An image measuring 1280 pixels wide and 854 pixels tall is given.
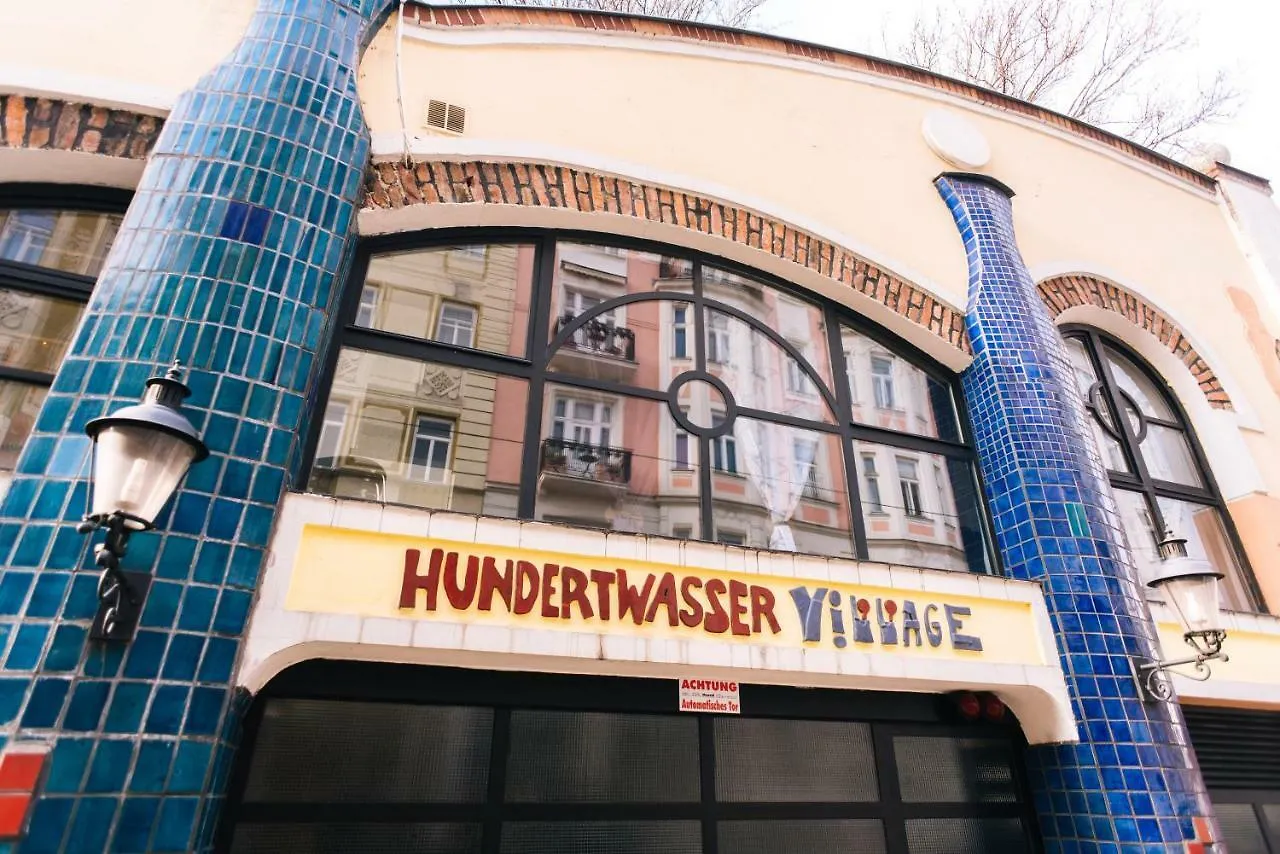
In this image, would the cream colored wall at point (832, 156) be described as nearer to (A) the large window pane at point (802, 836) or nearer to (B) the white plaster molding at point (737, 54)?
(B) the white plaster molding at point (737, 54)

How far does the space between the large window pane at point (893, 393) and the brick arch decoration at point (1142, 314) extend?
193 cm

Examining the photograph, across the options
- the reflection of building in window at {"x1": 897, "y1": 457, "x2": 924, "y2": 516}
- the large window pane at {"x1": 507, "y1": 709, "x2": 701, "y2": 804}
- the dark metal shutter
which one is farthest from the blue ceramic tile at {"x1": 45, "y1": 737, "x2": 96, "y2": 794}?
the dark metal shutter

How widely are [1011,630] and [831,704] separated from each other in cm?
130

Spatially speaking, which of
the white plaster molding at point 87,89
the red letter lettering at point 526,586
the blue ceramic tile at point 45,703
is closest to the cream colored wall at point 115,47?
the white plaster molding at point 87,89

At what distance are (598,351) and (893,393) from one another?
2.55m

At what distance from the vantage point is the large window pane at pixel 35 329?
3.94m

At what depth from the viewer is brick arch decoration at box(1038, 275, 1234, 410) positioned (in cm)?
697

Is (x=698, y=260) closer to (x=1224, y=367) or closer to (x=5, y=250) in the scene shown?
(x=5, y=250)

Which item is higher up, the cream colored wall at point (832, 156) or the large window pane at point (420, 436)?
the cream colored wall at point (832, 156)

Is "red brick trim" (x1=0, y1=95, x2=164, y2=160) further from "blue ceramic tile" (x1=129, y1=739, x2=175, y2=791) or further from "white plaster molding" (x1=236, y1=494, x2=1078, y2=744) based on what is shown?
"blue ceramic tile" (x1=129, y1=739, x2=175, y2=791)

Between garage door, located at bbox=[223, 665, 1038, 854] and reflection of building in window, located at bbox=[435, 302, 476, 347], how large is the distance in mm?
2117

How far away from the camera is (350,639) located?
10.9 ft

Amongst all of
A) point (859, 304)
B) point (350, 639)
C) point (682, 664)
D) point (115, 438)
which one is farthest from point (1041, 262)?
point (115, 438)

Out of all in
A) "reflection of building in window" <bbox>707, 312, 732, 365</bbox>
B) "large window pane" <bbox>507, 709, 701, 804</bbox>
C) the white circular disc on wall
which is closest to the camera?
"large window pane" <bbox>507, 709, 701, 804</bbox>
